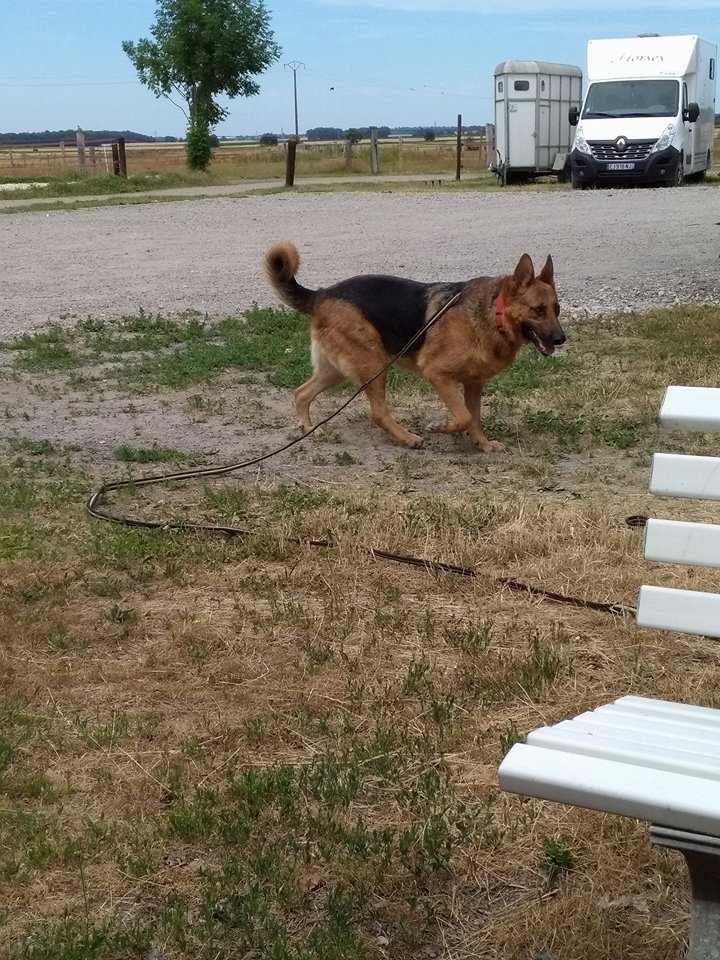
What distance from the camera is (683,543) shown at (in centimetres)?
261

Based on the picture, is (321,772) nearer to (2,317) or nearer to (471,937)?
(471,937)

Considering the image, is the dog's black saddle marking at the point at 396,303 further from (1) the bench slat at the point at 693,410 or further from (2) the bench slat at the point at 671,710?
(2) the bench slat at the point at 671,710

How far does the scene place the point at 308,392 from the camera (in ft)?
23.7

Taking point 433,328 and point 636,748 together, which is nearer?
point 636,748

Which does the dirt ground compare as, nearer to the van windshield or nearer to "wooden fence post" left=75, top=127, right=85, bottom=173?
the van windshield

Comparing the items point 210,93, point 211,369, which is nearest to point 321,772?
point 211,369

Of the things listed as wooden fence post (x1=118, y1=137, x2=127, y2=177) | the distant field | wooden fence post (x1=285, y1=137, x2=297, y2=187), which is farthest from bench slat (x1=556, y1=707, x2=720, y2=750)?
the distant field

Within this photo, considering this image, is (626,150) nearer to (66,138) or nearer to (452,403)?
(452,403)

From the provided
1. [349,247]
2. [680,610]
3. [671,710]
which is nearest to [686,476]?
[680,610]

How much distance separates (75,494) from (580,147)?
21343 mm

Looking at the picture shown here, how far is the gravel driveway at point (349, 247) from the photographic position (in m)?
11.7

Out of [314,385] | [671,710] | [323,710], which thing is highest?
[671,710]

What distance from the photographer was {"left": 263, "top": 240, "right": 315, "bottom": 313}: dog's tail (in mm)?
6965

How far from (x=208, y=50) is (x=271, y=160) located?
15.9 feet
